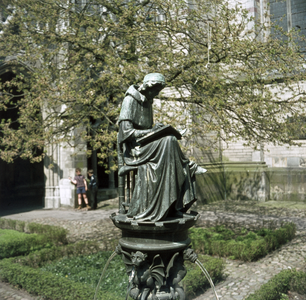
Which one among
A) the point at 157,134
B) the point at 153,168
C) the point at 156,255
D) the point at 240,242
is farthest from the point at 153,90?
the point at 240,242

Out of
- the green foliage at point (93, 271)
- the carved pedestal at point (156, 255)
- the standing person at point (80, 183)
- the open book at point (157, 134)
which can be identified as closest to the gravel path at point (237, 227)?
the standing person at point (80, 183)

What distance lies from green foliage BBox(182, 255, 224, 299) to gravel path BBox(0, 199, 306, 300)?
130 millimetres

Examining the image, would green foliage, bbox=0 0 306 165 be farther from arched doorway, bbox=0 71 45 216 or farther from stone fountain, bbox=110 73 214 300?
arched doorway, bbox=0 71 45 216

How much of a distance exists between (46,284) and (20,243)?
2.72m

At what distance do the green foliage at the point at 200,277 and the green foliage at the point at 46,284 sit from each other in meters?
1.26

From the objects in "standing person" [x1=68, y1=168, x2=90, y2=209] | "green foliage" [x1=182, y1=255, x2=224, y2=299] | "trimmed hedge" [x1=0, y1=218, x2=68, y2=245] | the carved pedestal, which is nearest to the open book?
the carved pedestal

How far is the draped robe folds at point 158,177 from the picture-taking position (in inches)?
150

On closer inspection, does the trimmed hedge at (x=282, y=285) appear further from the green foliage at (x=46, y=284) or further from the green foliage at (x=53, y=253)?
the green foliage at (x=53, y=253)

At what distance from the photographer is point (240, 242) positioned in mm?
7918

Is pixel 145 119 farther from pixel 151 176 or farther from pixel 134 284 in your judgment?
pixel 134 284

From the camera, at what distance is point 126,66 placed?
29.0 feet

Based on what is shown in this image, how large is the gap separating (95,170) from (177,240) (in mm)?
14580

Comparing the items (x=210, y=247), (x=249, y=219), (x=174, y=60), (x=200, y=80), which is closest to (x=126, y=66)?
(x=174, y=60)

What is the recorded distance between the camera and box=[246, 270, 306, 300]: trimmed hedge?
17.3ft
